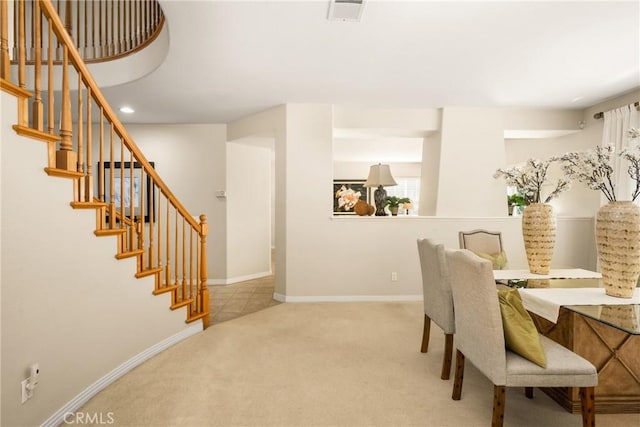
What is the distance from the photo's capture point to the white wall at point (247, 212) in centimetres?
529

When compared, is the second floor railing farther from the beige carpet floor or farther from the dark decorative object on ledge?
the beige carpet floor

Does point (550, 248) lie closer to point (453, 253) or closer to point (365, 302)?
point (453, 253)

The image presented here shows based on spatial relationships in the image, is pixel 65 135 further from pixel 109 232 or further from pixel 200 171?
pixel 200 171

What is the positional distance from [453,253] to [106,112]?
252 centimetres

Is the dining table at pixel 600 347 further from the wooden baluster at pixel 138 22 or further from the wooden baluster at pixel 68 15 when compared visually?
the wooden baluster at pixel 68 15

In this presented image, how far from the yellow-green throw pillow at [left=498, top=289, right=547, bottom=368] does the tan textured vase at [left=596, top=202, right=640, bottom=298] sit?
0.64 m

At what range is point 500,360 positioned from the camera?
1.62m

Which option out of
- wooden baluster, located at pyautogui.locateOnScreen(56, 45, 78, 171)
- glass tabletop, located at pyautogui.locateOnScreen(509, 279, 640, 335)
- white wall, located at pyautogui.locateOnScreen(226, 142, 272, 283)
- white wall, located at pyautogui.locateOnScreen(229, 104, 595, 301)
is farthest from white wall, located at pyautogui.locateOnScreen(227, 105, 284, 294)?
glass tabletop, located at pyautogui.locateOnScreen(509, 279, 640, 335)

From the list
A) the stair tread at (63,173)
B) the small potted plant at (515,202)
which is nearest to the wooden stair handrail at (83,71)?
the stair tread at (63,173)

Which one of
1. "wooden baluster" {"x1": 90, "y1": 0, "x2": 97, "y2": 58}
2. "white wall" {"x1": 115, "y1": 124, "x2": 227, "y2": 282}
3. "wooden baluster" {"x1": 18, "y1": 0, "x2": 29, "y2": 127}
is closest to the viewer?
"wooden baluster" {"x1": 18, "y1": 0, "x2": 29, "y2": 127}

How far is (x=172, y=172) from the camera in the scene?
5.24 m

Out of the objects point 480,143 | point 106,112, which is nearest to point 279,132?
point 106,112

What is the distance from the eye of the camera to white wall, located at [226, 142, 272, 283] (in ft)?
17.4

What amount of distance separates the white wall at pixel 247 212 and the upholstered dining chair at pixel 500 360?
412cm
